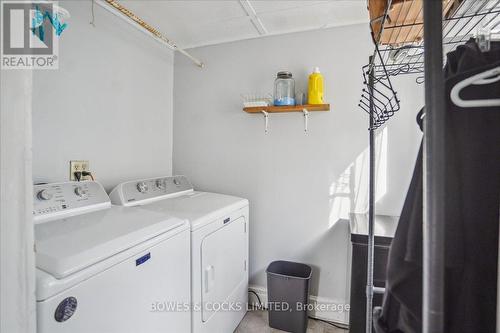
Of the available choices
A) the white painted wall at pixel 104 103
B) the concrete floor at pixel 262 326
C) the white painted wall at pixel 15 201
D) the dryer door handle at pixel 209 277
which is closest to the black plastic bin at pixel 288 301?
the concrete floor at pixel 262 326

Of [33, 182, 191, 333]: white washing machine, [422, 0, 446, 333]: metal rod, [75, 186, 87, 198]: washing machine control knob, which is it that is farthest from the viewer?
[75, 186, 87, 198]: washing machine control knob

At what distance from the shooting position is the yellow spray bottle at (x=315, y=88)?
6.42 feet

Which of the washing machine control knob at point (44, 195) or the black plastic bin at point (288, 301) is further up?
the washing machine control knob at point (44, 195)

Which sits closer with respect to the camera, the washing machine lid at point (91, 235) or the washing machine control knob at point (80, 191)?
the washing machine lid at point (91, 235)

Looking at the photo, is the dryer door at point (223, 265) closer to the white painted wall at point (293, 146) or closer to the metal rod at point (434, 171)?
the white painted wall at point (293, 146)

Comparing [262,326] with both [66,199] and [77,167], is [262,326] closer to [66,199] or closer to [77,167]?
[66,199]

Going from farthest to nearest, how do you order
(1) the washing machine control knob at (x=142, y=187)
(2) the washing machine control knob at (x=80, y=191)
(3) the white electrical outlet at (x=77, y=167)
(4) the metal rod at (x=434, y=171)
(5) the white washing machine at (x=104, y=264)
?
(1) the washing machine control knob at (x=142, y=187) → (3) the white electrical outlet at (x=77, y=167) → (2) the washing machine control knob at (x=80, y=191) → (5) the white washing machine at (x=104, y=264) → (4) the metal rod at (x=434, y=171)

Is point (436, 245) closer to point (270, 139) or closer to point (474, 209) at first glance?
point (474, 209)

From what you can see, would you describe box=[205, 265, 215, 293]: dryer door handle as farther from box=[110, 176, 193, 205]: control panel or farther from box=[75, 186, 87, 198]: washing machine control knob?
box=[75, 186, 87, 198]: washing machine control knob

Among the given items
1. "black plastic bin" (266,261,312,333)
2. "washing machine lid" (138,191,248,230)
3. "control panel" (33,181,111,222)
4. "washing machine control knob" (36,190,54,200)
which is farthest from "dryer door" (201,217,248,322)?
"washing machine control knob" (36,190,54,200)

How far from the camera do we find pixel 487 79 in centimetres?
60

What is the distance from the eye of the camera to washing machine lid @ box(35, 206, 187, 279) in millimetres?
815

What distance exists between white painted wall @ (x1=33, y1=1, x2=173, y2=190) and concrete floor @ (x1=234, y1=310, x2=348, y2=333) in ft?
5.06

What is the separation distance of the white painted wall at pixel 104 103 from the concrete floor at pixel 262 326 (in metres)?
1.54
